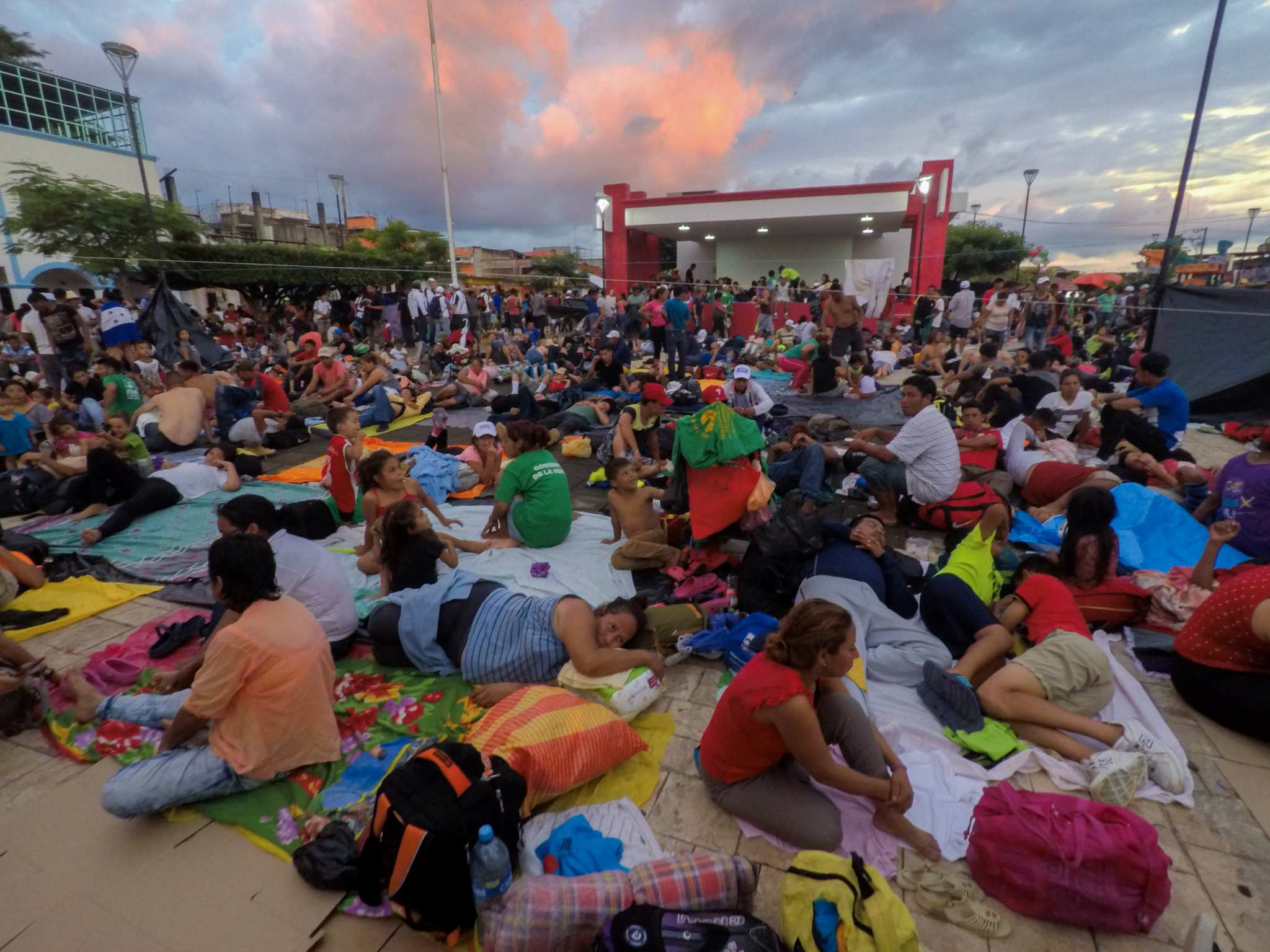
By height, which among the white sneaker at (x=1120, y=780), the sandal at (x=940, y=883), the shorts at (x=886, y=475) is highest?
the shorts at (x=886, y=475)

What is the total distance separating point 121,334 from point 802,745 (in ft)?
42.2

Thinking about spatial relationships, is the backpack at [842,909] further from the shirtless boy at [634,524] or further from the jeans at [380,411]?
the jeans at [380,411]

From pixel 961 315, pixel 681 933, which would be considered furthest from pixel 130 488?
pixel 961 315

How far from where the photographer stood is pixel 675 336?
512 inches

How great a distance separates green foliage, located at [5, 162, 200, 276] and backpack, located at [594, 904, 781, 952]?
20901mm

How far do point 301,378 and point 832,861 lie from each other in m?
11.6

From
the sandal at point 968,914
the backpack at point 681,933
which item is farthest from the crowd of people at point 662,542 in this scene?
the backpack at point 681,933

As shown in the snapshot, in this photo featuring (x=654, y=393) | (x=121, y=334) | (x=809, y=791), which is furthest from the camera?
(x=121, y=334)

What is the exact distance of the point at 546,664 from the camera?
3.35m

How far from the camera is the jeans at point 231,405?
27.5 ft

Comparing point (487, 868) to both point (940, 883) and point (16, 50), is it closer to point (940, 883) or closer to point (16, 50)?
point (940, 883)

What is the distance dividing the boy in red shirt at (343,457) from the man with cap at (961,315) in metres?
12.9

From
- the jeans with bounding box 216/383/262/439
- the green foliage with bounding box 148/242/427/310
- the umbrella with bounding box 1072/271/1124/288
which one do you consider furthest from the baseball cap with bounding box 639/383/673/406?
the umbrella with bounding box 1072/271/1124/288

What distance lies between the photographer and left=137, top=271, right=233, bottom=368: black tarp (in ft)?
35.7
